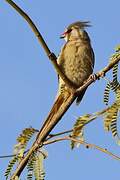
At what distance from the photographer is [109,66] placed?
220 cm

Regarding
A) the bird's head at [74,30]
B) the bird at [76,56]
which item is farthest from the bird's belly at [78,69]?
the bird's head at [74,30]

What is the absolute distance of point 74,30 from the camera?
22.9 feet

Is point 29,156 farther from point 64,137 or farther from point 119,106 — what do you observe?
point 119,106

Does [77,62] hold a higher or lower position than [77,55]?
lower

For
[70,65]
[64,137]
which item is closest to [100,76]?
[64,137]

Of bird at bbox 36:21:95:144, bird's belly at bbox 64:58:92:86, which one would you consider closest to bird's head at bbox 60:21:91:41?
bird at bbox 36:21:95:144

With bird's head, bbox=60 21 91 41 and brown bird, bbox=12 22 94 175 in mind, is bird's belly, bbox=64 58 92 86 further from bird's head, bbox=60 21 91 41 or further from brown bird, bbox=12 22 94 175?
bird's head, bbox=60 21 91 41

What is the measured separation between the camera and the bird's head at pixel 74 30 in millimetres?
6758

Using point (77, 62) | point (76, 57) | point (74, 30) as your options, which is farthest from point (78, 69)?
point (74, 30)

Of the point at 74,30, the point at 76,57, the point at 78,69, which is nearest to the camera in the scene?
the point at 78,69

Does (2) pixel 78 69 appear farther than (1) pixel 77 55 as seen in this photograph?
No

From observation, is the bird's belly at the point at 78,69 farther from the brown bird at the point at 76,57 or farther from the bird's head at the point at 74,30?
the bird's head at the point at 74,30

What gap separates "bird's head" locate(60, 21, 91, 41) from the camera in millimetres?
6758

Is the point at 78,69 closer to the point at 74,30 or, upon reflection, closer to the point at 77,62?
the point at 77,62
